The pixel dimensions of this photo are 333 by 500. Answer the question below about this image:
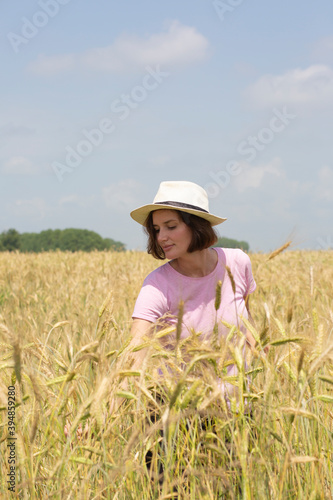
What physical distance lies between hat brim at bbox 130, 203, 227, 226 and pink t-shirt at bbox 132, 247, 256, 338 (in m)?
0.18

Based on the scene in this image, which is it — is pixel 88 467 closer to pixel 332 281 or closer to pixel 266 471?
pixel 266 471

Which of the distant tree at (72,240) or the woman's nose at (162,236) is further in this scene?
the distant tree at (72,240)

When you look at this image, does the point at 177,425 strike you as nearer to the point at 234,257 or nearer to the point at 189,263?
the point at 189,263

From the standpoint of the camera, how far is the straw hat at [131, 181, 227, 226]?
2197 mm

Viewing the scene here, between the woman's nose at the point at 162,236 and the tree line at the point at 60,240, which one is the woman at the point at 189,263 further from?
the tree line at the point at 60,240

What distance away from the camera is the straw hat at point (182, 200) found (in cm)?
220

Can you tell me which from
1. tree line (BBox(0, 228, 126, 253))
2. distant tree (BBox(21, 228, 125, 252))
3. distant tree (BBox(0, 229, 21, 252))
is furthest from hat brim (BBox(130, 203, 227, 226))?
distant tree (BBox(0, 229, 21, 252))

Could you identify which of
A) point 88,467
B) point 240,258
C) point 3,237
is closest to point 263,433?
point 88,467

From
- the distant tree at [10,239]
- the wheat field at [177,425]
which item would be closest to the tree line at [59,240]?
the distant tree at [10,239]

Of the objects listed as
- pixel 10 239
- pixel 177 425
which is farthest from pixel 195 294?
pixel 10 239

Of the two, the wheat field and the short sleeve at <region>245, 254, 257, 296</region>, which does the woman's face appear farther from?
the wheat field

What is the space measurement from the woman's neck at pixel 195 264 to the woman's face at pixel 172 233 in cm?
9

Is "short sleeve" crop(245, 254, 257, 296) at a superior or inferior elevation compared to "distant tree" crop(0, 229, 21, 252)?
inferior

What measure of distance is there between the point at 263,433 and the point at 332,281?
374 cm
